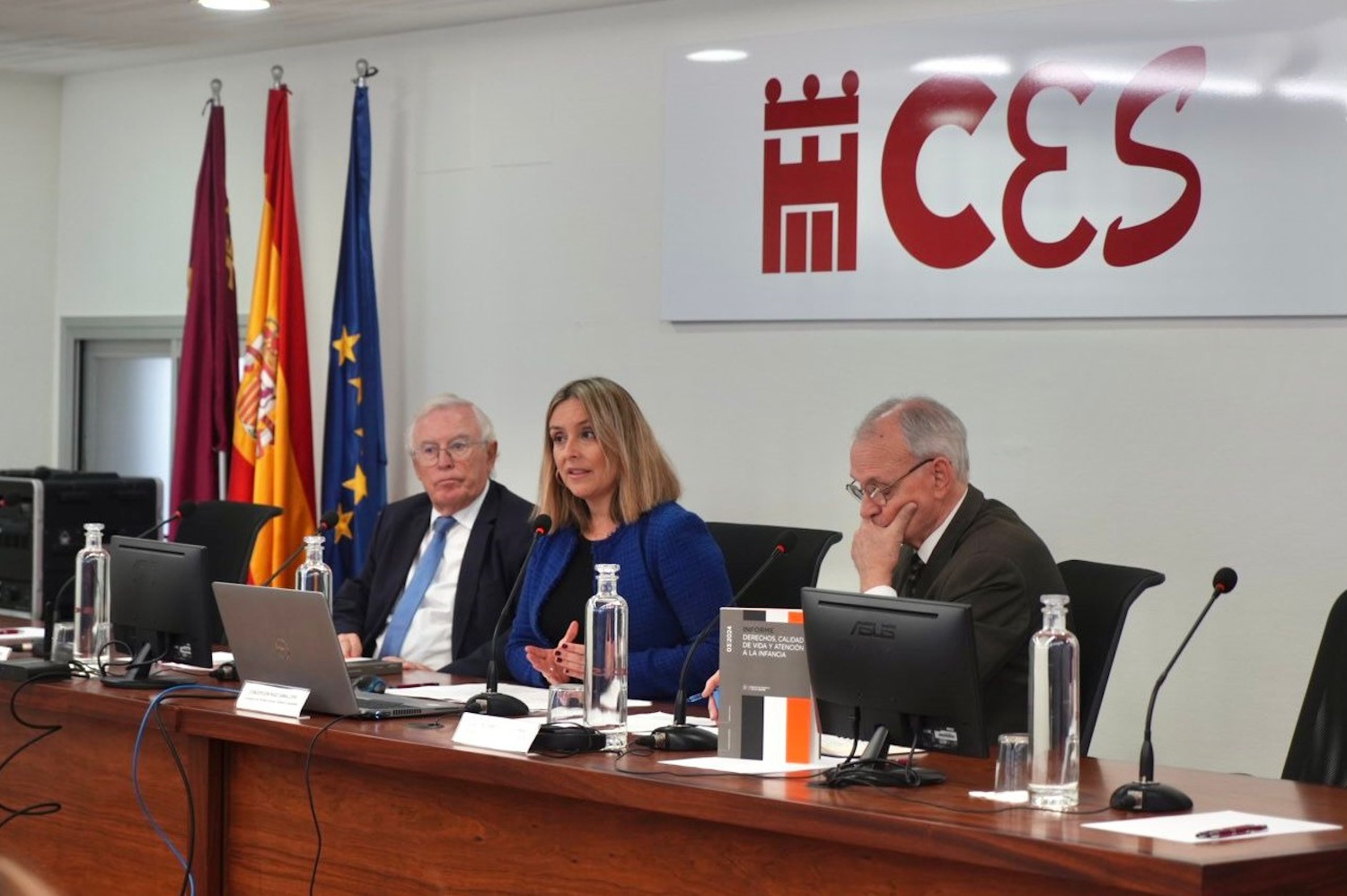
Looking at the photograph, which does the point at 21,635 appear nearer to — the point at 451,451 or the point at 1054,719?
the point at 451,451

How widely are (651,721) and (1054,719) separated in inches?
37.6

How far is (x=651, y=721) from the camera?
3.08 meters

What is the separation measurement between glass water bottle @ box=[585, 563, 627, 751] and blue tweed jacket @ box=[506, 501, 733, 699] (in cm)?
72

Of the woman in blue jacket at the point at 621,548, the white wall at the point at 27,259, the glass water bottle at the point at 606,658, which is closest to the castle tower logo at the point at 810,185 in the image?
the woman in blue jacket at the point at 621,548

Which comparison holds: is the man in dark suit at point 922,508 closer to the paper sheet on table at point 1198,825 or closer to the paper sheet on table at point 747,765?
the paper sheet on table at point 747,765

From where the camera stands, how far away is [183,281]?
6.62 metres

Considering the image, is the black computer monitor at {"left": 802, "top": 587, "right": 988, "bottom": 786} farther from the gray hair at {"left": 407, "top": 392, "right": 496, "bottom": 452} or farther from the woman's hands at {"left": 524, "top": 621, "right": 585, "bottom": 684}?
the gray hair at {"left": 407, "top": 392, "right": 496, "bottom": 452}

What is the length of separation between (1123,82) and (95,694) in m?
2.80

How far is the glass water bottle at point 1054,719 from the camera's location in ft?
7.54

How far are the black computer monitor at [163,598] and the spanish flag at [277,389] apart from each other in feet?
7.55

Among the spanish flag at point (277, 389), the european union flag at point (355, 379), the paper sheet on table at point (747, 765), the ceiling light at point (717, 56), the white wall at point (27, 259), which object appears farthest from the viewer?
the white wall at point (27, 259)

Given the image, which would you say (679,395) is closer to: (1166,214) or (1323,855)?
(1166,214)

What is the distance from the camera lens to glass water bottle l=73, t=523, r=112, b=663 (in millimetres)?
3711

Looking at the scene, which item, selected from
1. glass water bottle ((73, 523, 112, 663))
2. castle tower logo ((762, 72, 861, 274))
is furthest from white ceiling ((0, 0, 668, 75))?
A: glass water bottle ((73, 523, 112, 663))
